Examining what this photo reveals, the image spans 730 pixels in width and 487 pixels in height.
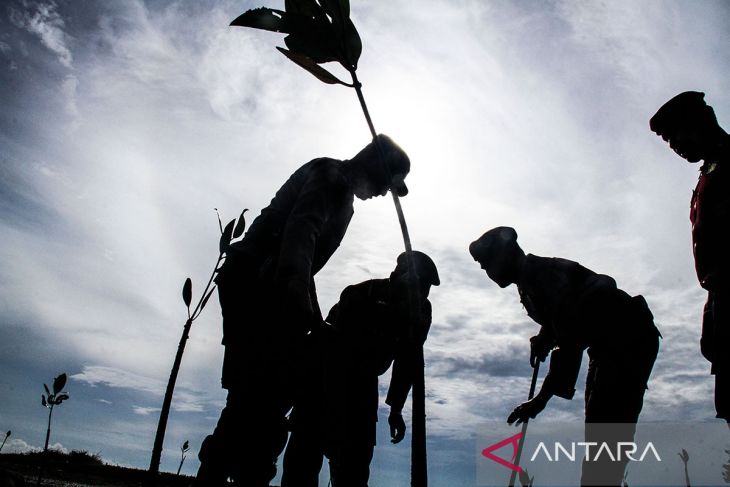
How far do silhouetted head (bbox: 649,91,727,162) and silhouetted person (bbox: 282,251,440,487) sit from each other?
233cm

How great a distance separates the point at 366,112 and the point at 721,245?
2.61m

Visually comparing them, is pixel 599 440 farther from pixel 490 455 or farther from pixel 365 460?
pixel 365 460

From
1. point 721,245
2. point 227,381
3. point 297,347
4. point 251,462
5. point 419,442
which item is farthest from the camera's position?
point 721,245

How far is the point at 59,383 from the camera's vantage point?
11.9 m

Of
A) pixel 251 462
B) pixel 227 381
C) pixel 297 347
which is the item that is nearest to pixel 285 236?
pixel 297 347

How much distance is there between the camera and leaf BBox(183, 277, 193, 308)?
353 inches

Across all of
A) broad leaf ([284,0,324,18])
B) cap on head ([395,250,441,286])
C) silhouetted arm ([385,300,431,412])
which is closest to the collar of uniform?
cap on head ([395,250,441,286])

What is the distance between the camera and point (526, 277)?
3104mm

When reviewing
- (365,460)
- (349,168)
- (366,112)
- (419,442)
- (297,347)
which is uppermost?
(349,168)

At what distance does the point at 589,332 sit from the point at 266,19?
9.09ft

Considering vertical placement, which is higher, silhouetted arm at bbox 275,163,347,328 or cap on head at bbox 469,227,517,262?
cap on head at bbox 469,227,517,262

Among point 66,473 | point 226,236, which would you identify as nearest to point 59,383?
point 66,473

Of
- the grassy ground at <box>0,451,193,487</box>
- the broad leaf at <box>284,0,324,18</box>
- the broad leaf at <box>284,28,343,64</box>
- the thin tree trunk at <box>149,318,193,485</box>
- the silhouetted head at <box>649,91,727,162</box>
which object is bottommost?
the grassy ground at <box>0,451,193,487</box>

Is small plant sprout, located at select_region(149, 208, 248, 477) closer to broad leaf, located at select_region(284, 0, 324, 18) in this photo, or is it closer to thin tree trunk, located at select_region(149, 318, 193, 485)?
thin tree trunk, located at select_region(149, 318, 193, 485)
